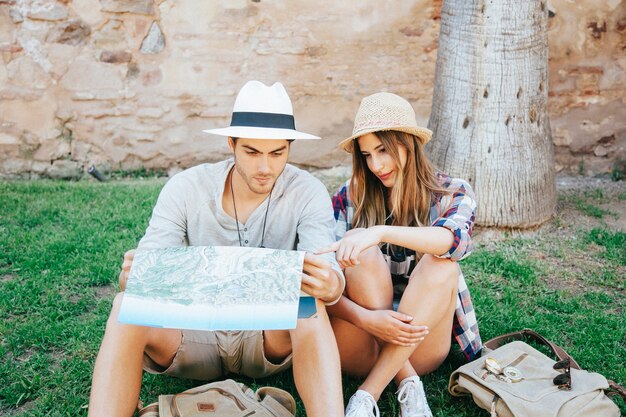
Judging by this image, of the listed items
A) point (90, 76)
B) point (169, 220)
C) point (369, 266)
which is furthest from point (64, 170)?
point (369, 266)

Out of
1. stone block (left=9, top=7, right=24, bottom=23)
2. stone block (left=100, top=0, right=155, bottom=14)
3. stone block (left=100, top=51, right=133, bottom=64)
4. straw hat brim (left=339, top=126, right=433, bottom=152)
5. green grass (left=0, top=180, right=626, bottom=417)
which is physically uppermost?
stone block (left=100, top=0, right=155, bottom=14)

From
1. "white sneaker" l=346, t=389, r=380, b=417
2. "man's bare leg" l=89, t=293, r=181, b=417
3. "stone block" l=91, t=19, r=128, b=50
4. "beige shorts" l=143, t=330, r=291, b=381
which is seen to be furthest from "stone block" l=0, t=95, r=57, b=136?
"white sneaker" l=346, t=389, r=380, b=417

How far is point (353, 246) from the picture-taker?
250 centimetres

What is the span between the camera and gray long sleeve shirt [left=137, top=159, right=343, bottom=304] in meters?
2.68

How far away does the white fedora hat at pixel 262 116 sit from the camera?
2.55 meters

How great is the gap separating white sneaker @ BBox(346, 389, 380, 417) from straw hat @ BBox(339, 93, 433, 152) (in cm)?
110

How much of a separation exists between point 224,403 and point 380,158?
123cm

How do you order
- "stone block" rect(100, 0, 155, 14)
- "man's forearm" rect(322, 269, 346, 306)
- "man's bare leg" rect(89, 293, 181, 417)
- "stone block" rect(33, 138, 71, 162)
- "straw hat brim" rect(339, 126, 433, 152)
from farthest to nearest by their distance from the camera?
"stone block" rect(33, 138, 71, 162) → "stone block" rect(100, 0, 155, 14) → "straw hat brim" rect(339, 126, 433, 152) → "man's forearm" rect(322, 269, 346, 306) → "man's bare leg" rect(89, 293, 181, 417)

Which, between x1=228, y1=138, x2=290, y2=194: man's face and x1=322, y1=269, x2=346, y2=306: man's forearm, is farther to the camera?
x1=228, y1=138, x2=290, y2=194: man's face

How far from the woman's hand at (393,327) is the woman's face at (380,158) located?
1.97ft

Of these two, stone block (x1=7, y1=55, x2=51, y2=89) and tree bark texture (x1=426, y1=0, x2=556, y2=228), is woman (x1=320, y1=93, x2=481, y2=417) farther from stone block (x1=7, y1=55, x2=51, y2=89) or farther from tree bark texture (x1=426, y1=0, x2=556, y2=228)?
stone block (x1=7, y1=55, x2=51, y2=89)

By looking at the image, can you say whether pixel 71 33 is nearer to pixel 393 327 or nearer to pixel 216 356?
pixel 216 356

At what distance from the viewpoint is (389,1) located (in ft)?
19.0

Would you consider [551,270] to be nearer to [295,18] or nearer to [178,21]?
→ [295,18]
